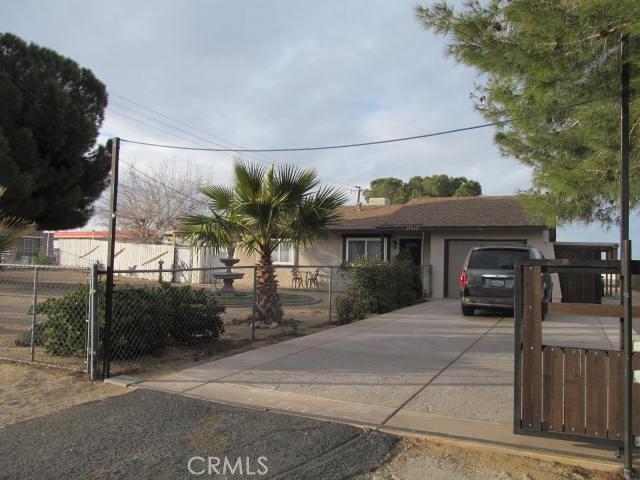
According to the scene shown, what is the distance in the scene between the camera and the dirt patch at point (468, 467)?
3.80 metres

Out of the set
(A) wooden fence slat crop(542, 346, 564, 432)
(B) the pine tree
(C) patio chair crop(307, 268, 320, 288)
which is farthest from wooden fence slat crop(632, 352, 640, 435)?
(C) patio chair crop(307, 268, 320, 288)

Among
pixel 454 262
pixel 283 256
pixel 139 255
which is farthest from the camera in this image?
pixel 139 255

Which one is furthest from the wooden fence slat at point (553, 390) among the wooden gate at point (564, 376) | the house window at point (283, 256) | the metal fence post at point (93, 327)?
the house window at point (283, 256)

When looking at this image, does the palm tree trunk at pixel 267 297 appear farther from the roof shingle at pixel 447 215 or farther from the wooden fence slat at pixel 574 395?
the wooden fence slat at pixel 574 395

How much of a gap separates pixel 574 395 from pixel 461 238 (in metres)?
14.4

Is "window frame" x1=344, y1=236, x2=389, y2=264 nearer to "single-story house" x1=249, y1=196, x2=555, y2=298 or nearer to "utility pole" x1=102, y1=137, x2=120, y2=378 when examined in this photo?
"single-story house" x1=249, y1=196, x2=555, y2=298

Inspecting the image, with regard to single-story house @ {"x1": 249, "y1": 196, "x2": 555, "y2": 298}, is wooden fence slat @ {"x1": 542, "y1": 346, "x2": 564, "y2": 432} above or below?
below

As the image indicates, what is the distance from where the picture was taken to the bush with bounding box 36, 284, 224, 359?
23.0ft

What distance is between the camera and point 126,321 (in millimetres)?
6949

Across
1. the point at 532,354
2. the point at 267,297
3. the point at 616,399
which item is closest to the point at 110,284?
the point at 267,297

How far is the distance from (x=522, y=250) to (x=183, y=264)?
763 inches

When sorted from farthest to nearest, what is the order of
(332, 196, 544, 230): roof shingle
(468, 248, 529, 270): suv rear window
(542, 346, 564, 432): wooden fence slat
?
(332, 196, 544, 230): roof shingle, (468, 248, 529, 270): suv rear window, (542, 346, 564, 432): wooden fence slat

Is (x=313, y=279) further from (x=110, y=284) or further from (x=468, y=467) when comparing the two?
(x=468, y=467)

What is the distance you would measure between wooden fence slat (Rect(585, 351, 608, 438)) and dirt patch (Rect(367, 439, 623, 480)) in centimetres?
33
